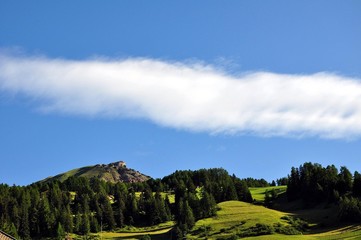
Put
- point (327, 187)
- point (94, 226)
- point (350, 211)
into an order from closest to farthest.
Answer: point (350, 211)
point (94, 226)
point (327, 187)

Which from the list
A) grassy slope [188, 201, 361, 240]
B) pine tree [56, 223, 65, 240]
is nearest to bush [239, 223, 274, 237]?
grassy slope [188, 201, 361, 240]

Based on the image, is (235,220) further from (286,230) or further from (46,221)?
(46,221)

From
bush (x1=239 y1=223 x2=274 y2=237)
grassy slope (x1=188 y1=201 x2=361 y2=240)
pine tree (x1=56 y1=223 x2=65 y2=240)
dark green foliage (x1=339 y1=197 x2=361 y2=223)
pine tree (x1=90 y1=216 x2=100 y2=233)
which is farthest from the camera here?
pine tree (x1=90 y1=216 x2=100 y2=233)

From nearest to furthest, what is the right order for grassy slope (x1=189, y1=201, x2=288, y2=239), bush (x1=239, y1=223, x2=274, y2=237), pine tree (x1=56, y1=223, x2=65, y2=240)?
bush (x1=239, y1=223, x2=274, y2=237) → grassy slope (x1=189, y1=201, x2=288, y2=239) → pine tree (x1=56, y1=223, x2=65, y2=240)

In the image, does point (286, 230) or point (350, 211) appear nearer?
point (286, 230)

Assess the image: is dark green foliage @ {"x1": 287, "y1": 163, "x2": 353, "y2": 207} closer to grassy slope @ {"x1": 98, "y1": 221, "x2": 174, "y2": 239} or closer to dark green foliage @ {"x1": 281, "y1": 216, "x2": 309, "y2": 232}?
dark green foliage @ {"x1": 281, "y1": 216, "x2": 309, "y2": 232}

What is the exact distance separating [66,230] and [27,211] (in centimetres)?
1835

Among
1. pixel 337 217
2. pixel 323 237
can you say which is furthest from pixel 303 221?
pixel 323 237

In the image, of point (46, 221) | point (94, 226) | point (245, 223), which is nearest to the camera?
point (245, 223)

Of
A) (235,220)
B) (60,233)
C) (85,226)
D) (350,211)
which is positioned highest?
(85,226)

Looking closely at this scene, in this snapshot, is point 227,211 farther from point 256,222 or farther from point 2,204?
point 2,204

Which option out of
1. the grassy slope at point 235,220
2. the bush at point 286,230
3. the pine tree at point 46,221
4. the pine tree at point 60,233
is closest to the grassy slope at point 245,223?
the grassy slope at point 235,220

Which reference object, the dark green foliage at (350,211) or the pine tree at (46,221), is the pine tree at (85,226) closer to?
the pine tree at (46,221)

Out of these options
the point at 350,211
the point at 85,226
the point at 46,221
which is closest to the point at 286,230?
the point at 350,211
